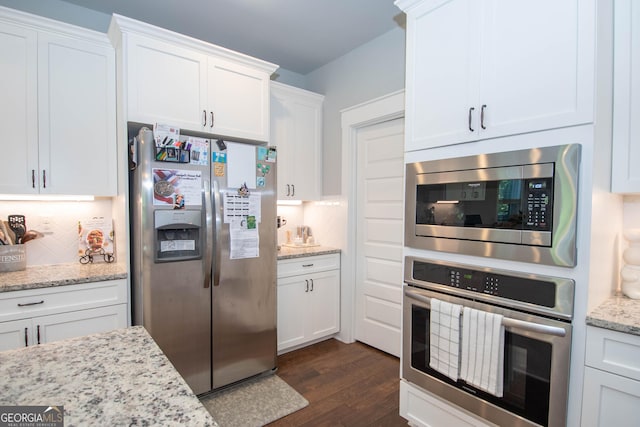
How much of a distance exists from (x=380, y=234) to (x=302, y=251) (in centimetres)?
75

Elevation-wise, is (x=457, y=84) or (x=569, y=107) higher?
(x=457, y=84)

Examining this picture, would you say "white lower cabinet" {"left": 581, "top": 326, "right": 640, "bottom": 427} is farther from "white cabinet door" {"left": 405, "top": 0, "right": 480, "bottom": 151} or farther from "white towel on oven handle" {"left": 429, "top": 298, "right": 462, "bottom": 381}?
"white cabinet door" {"left": 405, "top": 0, "right": 480, "bottom": 151}

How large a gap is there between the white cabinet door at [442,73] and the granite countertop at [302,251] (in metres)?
1.43

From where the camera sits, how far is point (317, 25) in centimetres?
267

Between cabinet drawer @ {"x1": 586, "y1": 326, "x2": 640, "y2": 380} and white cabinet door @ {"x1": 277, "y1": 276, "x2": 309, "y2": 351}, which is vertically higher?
cabinet drawer @ {"x1": 586, "y1": 326, "x2": 640, "y2": 380}

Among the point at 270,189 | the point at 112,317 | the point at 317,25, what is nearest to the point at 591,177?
the point at 270,189

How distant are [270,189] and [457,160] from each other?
1360 millimetres

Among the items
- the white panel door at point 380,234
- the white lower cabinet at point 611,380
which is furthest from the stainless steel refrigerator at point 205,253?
the white lower cabinet at point 611,380

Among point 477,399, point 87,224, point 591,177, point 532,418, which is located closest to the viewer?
Result: point 591,177

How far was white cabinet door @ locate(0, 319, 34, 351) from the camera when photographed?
1.73 meters

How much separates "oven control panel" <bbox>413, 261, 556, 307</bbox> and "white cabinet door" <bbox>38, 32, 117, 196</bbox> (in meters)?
2.15

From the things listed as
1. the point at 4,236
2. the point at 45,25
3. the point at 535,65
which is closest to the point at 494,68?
the point at 535,65

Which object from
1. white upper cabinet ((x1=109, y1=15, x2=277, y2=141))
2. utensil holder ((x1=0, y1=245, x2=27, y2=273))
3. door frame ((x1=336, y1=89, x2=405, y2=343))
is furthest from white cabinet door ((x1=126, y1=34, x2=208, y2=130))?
door frame ((x1=336, y1=89, x2=405, y2=343))

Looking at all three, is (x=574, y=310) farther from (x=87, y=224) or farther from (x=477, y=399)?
(x=87, y=224)
